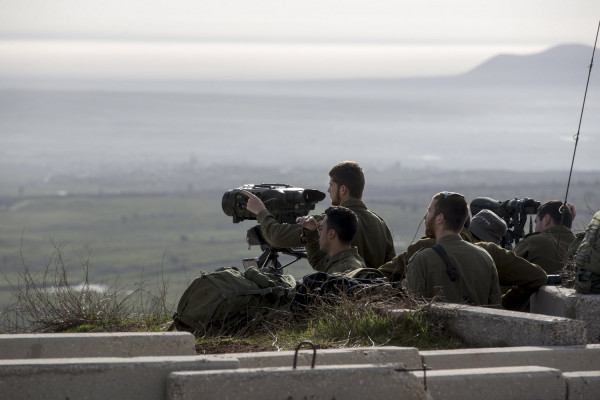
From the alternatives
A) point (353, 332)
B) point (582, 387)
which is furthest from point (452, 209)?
point (582, 387)

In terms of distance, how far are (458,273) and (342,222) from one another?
107cm

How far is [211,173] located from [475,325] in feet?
560

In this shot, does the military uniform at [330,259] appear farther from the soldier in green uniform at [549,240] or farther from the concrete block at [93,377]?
the concrete block at [93,377]

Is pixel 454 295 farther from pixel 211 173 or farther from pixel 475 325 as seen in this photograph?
pixel 211 173

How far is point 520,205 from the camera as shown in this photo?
7.70 metres

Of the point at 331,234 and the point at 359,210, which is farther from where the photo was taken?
the point at 359,210

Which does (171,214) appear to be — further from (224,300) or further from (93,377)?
(93,377)

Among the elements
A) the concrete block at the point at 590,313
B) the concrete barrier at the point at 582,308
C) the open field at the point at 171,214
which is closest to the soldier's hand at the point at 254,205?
the concrete barrier at the point at 582,308

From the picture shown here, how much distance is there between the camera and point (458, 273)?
5559 millimetres

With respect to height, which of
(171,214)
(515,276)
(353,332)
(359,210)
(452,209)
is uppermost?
(452,209)

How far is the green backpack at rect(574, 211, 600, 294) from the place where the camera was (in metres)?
5.50

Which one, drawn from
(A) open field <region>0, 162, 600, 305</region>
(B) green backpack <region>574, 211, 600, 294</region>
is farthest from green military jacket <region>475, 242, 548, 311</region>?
(A) open field <region>0, 162, 600, 305</region>

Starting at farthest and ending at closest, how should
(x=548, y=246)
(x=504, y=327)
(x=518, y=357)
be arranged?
(x=548, y=246) → (x=504, y=327) → (x=518, y=357)

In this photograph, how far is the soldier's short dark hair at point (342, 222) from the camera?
638 cm
